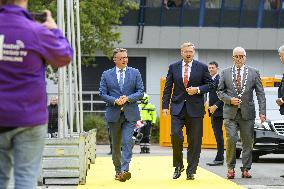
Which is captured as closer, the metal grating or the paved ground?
the paved ground

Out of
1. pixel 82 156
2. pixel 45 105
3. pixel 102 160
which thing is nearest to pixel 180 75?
pixel 82 156

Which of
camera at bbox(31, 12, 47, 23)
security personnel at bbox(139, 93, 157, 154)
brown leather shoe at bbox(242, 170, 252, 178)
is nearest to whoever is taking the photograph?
camera at bbox(31, 12, 47, 23)

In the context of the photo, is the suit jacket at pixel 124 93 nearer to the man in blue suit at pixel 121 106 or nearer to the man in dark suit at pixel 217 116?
the man in blue suit at pixel 121 106

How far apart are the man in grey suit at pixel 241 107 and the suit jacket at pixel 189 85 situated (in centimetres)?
50

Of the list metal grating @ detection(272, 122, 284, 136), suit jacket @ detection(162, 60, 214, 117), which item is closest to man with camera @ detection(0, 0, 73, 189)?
suit jacket @ detection(162, 60, 214, 117)

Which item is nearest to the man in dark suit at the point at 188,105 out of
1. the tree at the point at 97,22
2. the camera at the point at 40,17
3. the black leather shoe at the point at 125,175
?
the black leather shoe at the point at 125,175

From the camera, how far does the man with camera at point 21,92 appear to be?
586 centimetres

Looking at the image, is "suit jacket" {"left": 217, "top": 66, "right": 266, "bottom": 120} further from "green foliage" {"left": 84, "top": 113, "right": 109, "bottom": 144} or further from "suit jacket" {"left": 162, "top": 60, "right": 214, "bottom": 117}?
"green foliage" {"left": 84, "top": 113, "right": 109, "bottom": 144}

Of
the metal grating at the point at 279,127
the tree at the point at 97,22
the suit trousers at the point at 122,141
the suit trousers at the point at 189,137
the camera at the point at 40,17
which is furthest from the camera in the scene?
the tree at the point at 97,22

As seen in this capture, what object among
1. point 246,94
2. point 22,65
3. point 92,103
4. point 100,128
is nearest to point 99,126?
point 100,128

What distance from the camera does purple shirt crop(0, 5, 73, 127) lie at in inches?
230

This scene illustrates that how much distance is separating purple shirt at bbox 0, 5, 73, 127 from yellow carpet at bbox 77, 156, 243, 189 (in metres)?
7.05

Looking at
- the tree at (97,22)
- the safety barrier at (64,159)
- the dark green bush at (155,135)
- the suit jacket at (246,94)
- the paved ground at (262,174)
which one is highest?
the tree at (97,22)

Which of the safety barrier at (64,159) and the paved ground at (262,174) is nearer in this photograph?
the paved ground at (262,174)
